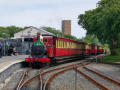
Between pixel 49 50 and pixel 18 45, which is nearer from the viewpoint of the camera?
pixel 49 50

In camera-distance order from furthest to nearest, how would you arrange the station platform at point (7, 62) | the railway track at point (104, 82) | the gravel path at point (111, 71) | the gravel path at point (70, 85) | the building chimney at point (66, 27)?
the building chimney at point (66, 27), the gravel path at point (111, 71), the station platform at point (7, 62), the railway track at point (104, 82), the gravel path at point (70, 85)

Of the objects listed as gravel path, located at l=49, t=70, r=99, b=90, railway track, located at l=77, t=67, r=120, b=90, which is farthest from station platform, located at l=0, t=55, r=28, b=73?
railway track, located at l=77, t=67, r=120, b=90

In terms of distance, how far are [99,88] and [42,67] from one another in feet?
36.8

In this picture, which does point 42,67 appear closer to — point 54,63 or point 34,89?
point 54,63

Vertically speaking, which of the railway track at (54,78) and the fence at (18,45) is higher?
the fence at (18,45)

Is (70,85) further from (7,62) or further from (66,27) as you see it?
(66,27)

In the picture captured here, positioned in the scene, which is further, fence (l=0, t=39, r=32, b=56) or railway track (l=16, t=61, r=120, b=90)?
fence (l=0, t=39, r=32, b=56)

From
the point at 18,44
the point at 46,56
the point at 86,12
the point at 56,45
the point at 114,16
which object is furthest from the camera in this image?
the point at 86,12

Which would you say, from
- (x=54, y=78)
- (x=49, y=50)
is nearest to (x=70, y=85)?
(x=54, y=78)

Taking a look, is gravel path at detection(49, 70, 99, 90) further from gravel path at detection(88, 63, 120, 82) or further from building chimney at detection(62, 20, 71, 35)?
building chimney at detection(62, 20, 71, 35)

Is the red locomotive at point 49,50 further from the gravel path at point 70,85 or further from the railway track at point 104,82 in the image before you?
the gravel path at point 70,85

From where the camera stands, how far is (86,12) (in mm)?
45688

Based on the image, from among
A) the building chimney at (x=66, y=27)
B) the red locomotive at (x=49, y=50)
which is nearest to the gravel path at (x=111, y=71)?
the red locomotive at (x=49, y=50)

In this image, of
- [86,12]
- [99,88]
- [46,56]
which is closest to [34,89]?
[99,88]
